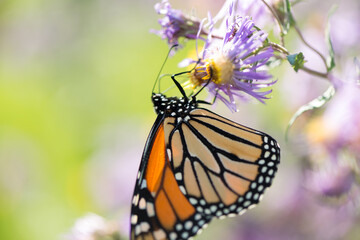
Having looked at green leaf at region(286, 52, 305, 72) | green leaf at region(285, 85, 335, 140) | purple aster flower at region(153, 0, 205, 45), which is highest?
purple aster flower at region(153, 0, 205, 45)

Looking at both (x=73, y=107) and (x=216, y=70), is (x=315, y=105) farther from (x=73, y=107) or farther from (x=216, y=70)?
(x=73, y=107)

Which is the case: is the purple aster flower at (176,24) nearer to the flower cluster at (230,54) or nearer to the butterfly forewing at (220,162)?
the flower cluster at (230,54)

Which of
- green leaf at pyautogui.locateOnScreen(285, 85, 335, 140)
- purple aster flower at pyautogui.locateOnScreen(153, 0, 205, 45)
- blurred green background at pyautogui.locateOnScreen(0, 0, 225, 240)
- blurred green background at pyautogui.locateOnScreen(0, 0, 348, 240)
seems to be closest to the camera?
green leaf at pyautogui.locateOnScreen(285, 85, 335, 140)

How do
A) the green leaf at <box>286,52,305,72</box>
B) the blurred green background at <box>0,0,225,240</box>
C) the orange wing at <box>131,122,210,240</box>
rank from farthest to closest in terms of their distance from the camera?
1. the blurred green background at <box>0,0,225,240</box>
2. the orange wing at <box>131,122,210,240</box>
3. the green leaf at <box>286,52,305,72</box>

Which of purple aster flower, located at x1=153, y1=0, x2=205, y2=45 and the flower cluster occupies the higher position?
purple aster flower, located at x1=153, y1=0, x2=205, y2=45

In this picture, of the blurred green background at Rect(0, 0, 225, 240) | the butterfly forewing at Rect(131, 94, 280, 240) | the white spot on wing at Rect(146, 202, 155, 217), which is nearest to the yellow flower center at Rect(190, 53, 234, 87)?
the butterfly forewing at Rect(131, 94, 280, 240)

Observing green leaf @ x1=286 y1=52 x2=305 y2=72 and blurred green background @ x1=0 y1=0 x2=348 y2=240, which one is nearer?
green leaf @ x1=286 y1=52 x2=305 y2=72

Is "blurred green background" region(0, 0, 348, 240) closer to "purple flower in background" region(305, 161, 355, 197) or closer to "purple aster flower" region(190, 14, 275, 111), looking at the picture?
"purple flower in background" region(305, 161, 355, 197)

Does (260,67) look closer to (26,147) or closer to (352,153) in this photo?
(352,153)
